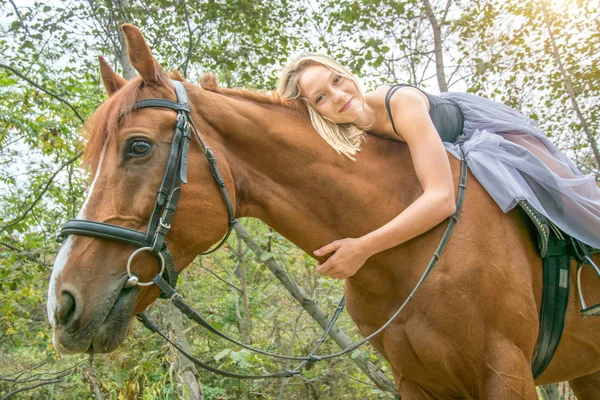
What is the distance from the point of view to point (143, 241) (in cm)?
167

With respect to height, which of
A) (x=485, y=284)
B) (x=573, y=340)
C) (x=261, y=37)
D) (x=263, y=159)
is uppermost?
(x=261, y=37)

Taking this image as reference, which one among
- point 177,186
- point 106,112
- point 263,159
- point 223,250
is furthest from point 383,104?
point 223,250

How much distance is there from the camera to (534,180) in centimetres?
218

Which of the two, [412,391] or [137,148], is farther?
[412,391]

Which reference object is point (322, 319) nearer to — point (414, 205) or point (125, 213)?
point (414, 205)

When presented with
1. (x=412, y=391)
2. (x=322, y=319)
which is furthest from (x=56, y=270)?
(x=322, y=319)

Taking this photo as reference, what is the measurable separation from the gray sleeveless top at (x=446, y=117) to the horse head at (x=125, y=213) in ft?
4.20

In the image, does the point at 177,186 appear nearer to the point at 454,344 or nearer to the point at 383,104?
the point at 383,104

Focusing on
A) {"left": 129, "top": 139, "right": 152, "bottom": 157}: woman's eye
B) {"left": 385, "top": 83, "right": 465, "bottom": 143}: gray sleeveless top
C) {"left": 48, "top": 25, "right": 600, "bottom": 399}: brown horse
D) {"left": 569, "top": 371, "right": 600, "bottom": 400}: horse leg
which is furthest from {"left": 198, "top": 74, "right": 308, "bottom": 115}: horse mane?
{"left": 569, "top": 371, "right": 600, "bottom": 400}: horse leg

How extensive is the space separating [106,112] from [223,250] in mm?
8271

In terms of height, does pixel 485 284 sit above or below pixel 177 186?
below

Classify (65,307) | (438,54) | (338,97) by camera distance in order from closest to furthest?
(65,307) → (338,97) → (438,54)

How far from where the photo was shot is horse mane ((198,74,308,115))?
2.22 m

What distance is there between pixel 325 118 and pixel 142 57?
3.18ft
